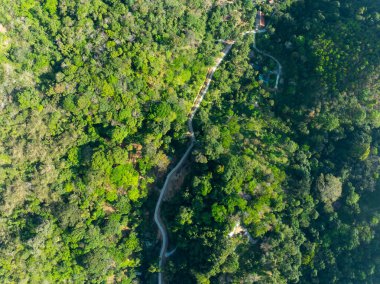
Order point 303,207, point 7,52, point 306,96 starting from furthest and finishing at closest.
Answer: point 306,96 → point 303,207 → point 7,52

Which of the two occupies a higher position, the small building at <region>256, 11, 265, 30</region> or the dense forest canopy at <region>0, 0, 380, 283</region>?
the small building at <region>256, 11, 265, 30</region>

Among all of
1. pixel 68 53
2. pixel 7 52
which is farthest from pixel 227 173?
pixel 7 52

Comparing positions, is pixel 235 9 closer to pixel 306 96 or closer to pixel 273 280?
pixel 306 96

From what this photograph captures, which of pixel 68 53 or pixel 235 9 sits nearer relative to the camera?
pixel 68 53

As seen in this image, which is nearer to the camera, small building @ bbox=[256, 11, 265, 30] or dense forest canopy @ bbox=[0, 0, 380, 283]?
dense forest canopy @ bbox=[0, 0, 380, 283]
